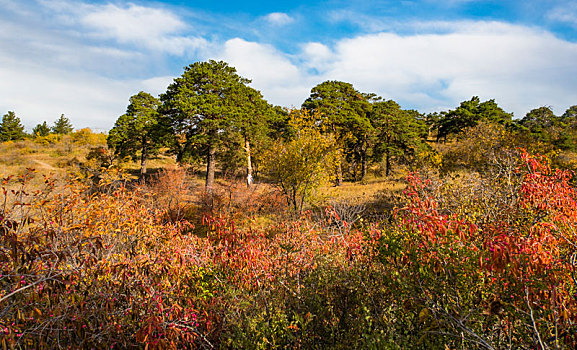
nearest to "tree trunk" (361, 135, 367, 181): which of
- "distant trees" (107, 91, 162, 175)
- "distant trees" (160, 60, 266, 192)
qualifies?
"distant trees" (160, 60, 266, 192)

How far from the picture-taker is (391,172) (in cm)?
3484

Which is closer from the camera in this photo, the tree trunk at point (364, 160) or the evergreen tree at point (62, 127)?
the tree trunk at point (364, 160)

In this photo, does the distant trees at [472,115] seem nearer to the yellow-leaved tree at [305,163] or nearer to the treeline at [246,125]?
the treeline at [246,125]

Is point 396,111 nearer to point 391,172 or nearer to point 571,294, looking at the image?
point 391,172

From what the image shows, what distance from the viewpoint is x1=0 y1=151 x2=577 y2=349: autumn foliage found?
3.26 m

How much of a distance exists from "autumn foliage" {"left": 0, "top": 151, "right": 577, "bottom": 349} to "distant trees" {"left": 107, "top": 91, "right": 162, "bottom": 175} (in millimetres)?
27356

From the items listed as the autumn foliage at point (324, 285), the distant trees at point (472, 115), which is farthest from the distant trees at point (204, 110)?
the distant trees at point (472, 115)

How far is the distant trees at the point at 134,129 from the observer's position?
100 ft

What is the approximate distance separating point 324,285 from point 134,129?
31.9 meters

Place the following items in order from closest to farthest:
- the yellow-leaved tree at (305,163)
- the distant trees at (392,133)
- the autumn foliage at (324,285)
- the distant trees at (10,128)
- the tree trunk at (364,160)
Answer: the autumn foliage at (324,285) → the yellow-leaved tree at (305,163) → the distant trees at (392,133) → the tree trunk at (364,160) → the distant trees at (10,128)

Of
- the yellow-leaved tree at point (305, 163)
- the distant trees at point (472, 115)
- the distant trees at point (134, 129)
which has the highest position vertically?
the distant trees at point (472, 115)

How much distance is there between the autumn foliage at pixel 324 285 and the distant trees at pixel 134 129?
89.8 ft

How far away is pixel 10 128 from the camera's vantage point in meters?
61.0

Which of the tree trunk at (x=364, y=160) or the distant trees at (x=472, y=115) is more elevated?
the distant trees at (x=472, y=115)
